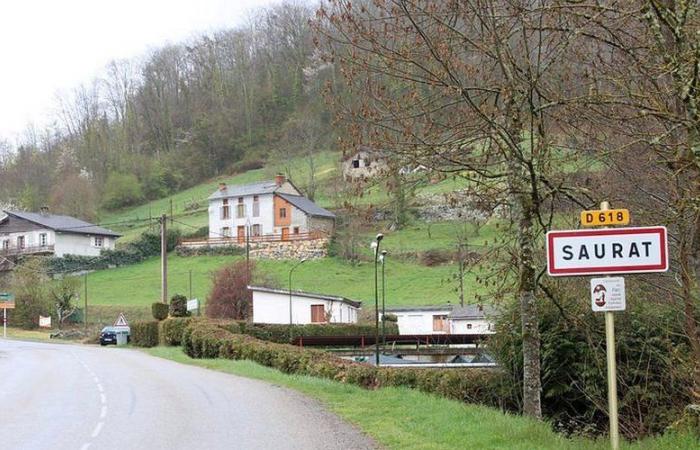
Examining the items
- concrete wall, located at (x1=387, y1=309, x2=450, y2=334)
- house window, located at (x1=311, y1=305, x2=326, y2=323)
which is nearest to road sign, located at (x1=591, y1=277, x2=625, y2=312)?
concrete wall, located at (x1=387, y1=309, x2=450, y2=334)

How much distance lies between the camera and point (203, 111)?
126062mm

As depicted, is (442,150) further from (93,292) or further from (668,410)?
(93,292)

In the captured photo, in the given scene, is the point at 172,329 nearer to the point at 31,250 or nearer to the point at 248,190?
the point at 248,190

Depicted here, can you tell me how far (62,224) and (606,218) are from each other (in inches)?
3400

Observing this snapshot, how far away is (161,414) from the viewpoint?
16.1 meters

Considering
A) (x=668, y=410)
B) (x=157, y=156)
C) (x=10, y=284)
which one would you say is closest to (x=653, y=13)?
(x=668, y=410)

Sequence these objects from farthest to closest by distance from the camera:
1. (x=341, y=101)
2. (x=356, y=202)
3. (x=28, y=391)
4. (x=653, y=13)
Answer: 1. (x=28, y=391)
2. (x=356, y=202)
3. (x=341, y=101)
4. (x=653, y=13)

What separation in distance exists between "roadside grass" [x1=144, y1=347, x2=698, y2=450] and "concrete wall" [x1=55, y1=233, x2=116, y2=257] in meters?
72.2

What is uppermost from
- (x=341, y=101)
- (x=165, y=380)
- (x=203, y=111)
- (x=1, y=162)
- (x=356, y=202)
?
(x=203, y=111)

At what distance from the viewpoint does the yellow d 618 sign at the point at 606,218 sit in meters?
7.47

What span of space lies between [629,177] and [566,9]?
395cm

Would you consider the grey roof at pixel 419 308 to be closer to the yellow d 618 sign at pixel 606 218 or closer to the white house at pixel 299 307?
the white house at pixel 299 307

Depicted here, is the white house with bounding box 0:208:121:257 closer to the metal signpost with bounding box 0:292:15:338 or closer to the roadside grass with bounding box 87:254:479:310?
the roadside grass with bounding box 87:254:479:310

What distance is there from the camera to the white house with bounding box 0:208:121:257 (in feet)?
284
